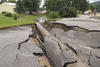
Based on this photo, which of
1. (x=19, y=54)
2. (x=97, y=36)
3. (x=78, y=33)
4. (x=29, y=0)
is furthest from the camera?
(x=29, y=0)

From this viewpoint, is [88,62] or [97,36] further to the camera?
[97,36]

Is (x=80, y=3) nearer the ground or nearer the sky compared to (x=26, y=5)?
nearer the sky

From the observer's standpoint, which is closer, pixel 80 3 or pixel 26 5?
pixel 26 5

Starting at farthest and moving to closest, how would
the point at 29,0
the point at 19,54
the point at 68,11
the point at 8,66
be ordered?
the point at 29,0 → the point at 68,11 → the point at 19,54 → the point at 8,66

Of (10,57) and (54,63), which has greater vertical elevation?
(10,57)

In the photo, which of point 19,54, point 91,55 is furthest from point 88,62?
point 19,54

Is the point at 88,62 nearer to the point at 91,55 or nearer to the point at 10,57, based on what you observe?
the point at 91,55

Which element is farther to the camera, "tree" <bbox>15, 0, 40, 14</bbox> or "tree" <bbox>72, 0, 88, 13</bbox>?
"tree" <bbox>72, 0, 88, 13</bbox>

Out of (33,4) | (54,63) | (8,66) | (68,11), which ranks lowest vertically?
(54,63)

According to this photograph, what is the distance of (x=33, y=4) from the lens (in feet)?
106

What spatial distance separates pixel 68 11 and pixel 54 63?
696 inches

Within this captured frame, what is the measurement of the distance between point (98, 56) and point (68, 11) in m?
17.4

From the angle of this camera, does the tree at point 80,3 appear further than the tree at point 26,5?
Yes

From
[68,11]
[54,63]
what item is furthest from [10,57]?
[68,11]
